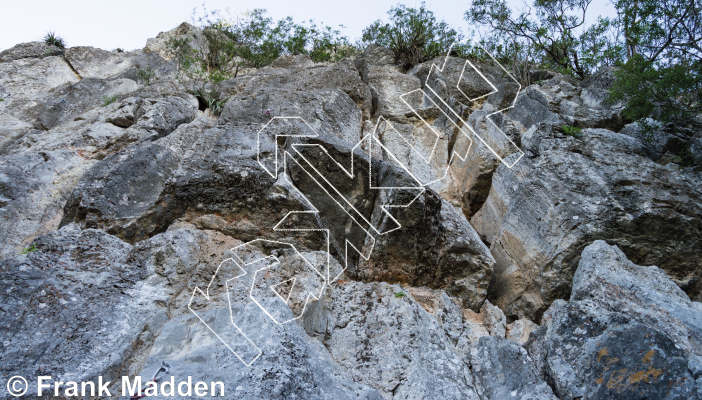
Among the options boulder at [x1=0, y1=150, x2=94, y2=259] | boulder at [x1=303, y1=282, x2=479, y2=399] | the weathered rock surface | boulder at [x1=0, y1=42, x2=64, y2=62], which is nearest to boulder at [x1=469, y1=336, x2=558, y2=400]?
boulder at [x1=303, y1=282, x2=479, y2=399]

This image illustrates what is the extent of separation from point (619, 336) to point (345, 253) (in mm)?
3526

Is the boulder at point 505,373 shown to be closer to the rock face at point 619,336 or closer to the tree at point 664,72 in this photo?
the rock face at point 619,336

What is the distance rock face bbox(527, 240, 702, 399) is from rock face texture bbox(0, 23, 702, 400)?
0.02 m

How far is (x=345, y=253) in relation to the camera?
5965 mm

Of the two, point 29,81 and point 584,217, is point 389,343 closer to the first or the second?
point 584,217

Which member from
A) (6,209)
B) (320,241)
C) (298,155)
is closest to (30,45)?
(6,209)

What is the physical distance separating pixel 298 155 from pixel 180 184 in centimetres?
185

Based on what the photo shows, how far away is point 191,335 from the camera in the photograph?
13.8 ft

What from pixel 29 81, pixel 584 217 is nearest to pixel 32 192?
pixel 29 81

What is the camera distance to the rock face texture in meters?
3.95

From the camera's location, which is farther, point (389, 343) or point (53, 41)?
point (53, 41)

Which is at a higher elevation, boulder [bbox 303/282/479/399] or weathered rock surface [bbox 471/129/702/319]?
weathered rock surface [bbox 471/129/702/319]

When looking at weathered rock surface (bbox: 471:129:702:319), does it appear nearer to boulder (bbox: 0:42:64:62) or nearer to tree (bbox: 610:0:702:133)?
tree (bbox: 610:0:702:133)

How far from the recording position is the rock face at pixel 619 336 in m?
3.61
